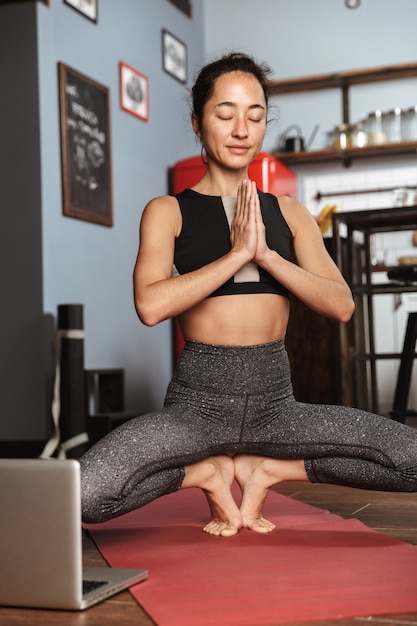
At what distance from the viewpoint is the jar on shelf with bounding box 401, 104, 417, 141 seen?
5.01 m

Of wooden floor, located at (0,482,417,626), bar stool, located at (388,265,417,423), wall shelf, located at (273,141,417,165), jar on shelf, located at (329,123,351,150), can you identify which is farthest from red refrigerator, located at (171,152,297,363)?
wooden floor, located at (0,482,417,626)

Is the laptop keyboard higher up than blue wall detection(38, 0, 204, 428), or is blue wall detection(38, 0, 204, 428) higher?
blue wall detection(38, 0, 204, 428)

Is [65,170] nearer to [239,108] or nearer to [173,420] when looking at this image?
[239,108]

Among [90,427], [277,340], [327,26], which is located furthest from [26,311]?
[327,26]

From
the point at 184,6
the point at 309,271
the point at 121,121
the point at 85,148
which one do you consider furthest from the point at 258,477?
the point at 184,6

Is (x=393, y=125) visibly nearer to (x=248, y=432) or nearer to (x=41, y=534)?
(x=248, y=432)

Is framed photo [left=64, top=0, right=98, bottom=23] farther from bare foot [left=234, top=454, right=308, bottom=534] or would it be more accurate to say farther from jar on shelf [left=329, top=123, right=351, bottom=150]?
bare foot [left=234, top=454, right=308, bottom=534]

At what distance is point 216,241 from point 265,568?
28.9 inches

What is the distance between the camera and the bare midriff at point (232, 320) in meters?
1.88

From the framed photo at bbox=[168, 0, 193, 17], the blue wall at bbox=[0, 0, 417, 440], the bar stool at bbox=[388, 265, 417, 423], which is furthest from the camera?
the framed photo at bbox=[168, 0, 193, 17]

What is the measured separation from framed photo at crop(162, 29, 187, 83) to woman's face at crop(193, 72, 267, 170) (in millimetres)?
3158

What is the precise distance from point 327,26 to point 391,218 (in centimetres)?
259

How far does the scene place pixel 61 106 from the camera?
3.77m

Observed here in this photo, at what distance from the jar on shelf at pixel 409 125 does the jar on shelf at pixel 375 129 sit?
0.12 m
